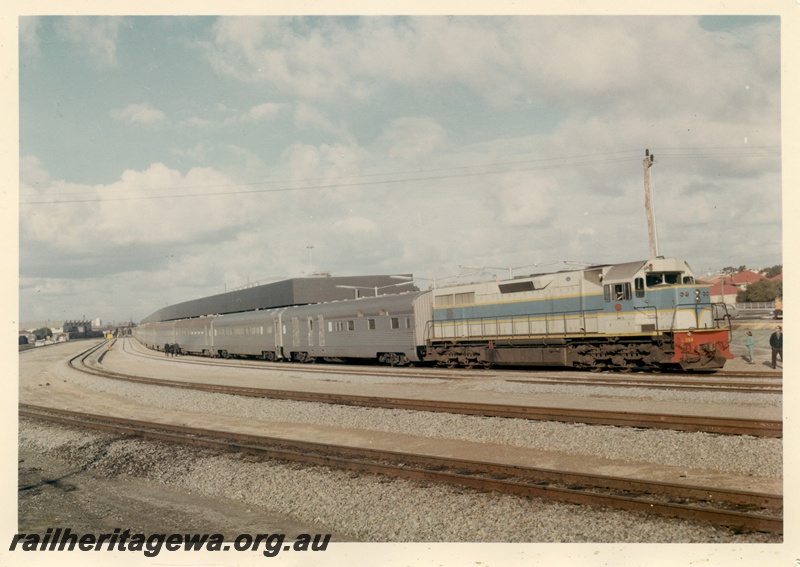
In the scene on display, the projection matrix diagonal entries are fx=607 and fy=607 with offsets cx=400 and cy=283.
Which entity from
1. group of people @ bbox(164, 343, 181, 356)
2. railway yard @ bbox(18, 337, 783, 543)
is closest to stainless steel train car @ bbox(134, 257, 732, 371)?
railway yard @ bbox(18, 337, 783, 543)

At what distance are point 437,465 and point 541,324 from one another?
539 inches

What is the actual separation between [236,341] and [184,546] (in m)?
34.2

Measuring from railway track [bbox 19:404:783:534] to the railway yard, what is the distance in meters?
0.02

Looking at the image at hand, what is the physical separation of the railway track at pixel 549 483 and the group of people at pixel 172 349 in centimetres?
4106

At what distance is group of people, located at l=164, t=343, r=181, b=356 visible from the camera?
165 feet

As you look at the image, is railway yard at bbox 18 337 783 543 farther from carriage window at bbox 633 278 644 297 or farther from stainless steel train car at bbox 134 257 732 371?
carriage window at bbox 633 278 644 297

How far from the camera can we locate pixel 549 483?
26.6 feet

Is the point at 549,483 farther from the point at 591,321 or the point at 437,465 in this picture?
the point at 591,321

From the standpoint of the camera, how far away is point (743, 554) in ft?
19.6

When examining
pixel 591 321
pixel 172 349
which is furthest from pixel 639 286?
pixel 172 349

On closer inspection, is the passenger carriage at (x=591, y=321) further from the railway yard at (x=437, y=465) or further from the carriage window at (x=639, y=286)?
the railway yard at (x=437, y=465)
